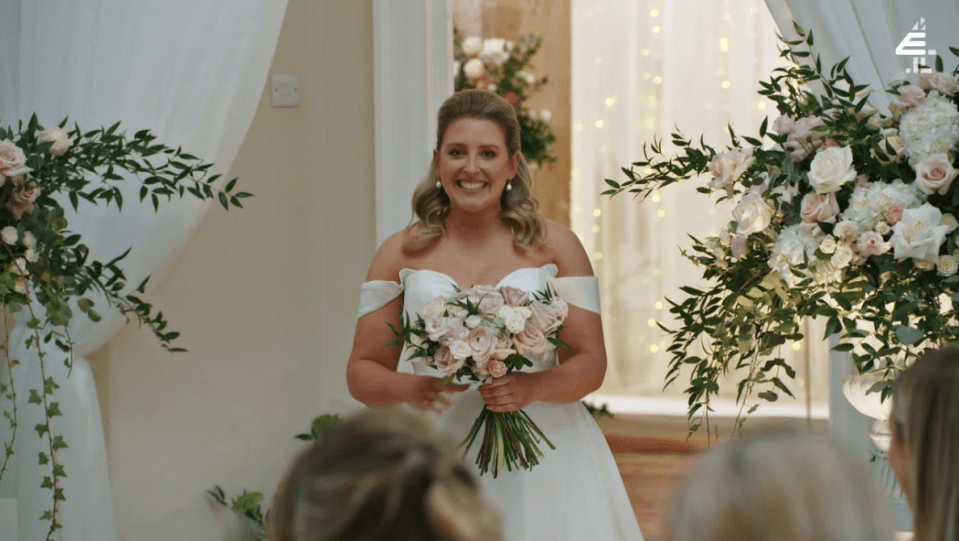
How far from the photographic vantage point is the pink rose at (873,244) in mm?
2061

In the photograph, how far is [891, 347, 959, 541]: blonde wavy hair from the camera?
1.21 metres

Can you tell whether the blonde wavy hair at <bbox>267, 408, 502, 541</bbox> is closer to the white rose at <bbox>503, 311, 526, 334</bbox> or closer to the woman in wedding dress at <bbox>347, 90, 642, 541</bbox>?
the white rose at <bbox>503, 311, 526, 334</bbox>

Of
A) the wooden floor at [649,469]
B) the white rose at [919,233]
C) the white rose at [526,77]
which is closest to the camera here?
the white rose at [919,233]

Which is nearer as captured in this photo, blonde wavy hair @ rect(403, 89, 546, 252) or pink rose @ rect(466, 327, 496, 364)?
pink rose @ rect(466, 327, 496, 364)

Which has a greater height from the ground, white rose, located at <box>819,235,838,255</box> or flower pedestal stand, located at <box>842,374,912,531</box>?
white rose, located at <box>819,235,838,255</box>

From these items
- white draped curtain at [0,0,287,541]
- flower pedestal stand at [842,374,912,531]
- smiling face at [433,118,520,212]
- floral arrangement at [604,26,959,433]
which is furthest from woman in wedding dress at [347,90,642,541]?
white draped curtain at [0,0,287,541]

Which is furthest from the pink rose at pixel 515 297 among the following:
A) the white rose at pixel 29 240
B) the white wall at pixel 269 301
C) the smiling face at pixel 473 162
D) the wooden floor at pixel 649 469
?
the wooden floor at pixel 649 469

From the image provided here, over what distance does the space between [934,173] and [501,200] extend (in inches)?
44.2

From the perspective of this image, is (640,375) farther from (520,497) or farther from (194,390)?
(520,497)

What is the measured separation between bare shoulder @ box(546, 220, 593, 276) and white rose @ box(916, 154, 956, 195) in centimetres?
90

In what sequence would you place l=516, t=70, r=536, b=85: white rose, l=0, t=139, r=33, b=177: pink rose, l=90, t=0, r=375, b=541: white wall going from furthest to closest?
l=516, t=70, r=536, b=85: white rose
l=90, t=0, r=375, b=541: white wall
l=0, t=139, r=33, b=177: pink rose

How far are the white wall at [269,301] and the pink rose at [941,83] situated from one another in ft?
6.91

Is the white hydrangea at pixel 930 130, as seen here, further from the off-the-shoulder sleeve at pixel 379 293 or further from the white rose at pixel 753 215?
the off-the-shoulder sleeve at pixel 379 293

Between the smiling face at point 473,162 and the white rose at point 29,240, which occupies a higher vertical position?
the smiling face at point 473,162
